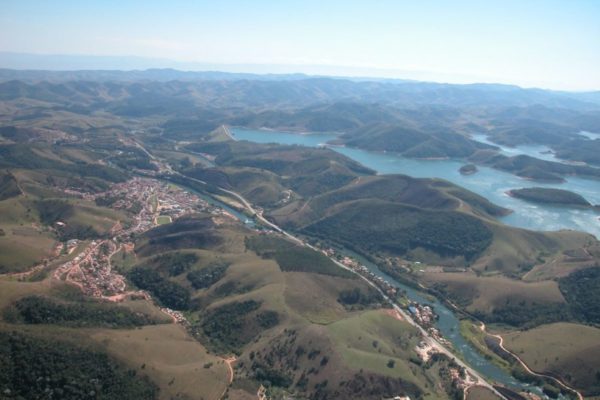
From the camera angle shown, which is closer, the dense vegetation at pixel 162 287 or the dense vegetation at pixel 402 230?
the dense vegetation at pixel 162 287

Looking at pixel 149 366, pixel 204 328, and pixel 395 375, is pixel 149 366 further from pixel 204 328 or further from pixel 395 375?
pixel 395 375

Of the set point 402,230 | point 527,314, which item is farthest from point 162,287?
point 527,314

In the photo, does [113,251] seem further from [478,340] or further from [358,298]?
[478,340]

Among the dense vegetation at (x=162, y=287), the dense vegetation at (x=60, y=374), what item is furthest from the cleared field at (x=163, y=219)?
the dense vegetation at (x=60, y=374)

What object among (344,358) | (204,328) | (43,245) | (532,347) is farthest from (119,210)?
(532,347)

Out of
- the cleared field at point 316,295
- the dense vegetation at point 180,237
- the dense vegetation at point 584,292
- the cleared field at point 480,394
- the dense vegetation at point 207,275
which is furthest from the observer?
the dense vegetation at point 180,237

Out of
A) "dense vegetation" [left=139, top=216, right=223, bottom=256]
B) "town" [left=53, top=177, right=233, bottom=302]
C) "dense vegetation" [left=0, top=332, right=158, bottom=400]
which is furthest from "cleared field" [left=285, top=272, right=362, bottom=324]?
"dense vegetation" [left=0, top=332, right=158, bottom=400]

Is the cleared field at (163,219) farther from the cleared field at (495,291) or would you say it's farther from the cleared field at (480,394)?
the cleared field at (480,394)

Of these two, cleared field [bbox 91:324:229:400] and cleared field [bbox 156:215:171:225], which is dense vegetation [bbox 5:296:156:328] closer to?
cleared field [bbox 91:324:229:400]
